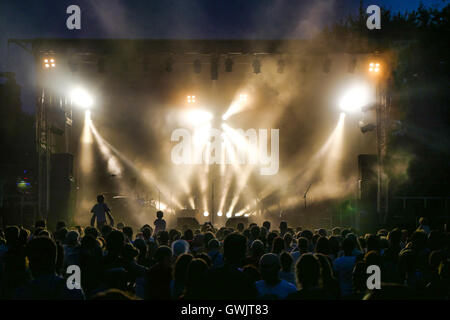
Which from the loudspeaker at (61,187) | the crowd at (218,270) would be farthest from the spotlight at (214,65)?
the crowd at (218,270)

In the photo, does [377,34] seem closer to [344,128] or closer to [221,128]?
[344,128]

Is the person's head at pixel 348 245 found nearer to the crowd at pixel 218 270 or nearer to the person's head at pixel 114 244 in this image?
the crowd at pixel 218 270

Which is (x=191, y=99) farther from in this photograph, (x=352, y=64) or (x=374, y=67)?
(x=374, y=67)

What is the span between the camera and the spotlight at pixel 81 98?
25.5 metres

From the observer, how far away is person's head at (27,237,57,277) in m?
3.54

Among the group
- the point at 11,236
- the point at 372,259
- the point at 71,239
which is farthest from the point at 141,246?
the point at 372,259

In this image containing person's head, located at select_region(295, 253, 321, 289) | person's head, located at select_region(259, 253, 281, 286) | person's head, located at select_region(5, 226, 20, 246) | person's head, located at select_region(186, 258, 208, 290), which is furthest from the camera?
person's head, located at select_region(5, 226, 20, 246)

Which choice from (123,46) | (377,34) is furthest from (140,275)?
(377,34)

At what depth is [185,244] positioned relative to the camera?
6422 millimetres

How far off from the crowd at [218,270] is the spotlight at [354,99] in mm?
18125

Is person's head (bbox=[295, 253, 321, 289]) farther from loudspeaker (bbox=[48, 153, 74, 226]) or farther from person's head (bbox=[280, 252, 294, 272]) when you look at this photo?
loudspeaker (bbox=[48, 153, 74, 226])

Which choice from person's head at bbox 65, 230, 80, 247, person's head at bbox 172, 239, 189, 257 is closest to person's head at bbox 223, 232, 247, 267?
person's head at bbox 172, 239, 189, 257
